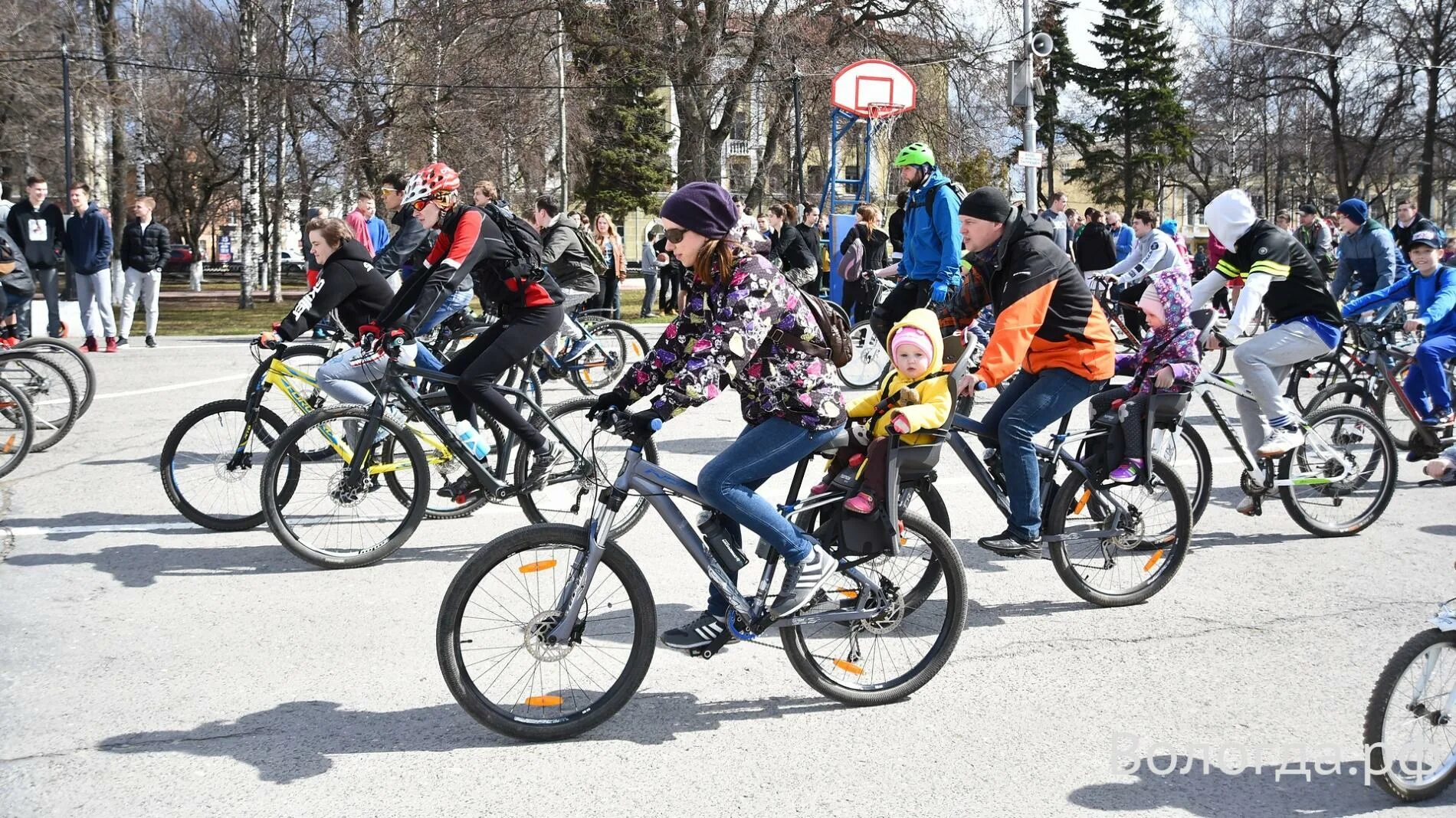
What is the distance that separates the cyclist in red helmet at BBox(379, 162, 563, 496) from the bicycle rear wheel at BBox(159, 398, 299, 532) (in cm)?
101

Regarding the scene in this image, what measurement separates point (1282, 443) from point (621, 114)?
135 ft

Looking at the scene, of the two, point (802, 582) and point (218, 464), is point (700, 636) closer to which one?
point (802, 582)

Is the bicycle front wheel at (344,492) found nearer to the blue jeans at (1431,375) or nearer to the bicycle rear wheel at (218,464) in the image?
the bicycle rear wheel at (218,464)

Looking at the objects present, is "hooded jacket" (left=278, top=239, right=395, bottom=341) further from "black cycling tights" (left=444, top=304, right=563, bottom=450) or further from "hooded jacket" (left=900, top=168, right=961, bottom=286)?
"hooded jacket" (left=900, top=168, right=961, bottom=286)

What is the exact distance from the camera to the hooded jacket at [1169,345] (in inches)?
233

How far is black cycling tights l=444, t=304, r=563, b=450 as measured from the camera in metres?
6.45

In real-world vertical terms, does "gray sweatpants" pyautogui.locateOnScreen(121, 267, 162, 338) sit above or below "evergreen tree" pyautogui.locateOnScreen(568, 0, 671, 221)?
below

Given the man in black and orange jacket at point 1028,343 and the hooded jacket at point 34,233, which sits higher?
the hooded jacket at point 34,233

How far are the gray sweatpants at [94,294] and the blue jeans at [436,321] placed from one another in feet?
26.8

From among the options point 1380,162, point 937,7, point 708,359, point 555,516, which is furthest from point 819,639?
point 1380,162

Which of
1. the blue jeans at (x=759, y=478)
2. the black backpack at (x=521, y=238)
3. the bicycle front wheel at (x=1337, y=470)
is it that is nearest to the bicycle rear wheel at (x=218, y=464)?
the black backpack at (x=521, y=238)

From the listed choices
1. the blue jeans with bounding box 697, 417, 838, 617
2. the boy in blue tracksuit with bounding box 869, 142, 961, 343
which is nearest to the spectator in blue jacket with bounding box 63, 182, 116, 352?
the boy in blue tracksuit with bounding box 869, 142, 961, 343

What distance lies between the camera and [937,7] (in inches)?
1214

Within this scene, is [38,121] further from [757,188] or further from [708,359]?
[708,359]
